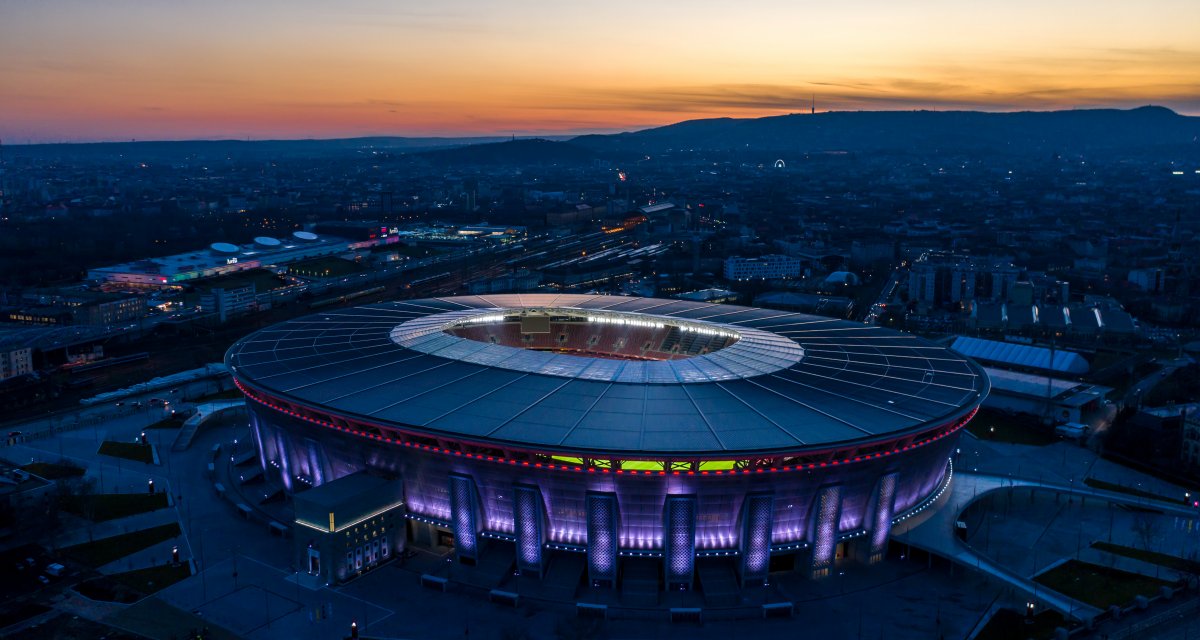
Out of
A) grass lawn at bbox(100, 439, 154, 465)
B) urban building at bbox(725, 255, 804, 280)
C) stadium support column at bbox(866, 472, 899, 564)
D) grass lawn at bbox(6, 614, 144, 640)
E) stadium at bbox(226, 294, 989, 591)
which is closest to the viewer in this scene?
grass lawn at bbox(6, 614, 144, 640)

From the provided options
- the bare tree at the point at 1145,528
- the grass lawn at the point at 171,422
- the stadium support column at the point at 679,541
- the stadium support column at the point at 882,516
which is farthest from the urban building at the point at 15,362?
the bare tree at the point at 1145,528

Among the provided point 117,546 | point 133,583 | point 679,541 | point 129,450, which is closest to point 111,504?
point 117,546

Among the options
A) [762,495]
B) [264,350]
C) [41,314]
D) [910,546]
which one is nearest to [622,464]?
[762,495]

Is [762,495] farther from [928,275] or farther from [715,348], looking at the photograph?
[928,275]

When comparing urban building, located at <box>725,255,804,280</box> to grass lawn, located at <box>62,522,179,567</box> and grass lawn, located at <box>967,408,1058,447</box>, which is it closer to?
grass lawn, located at <box>967,408,1058,447</box>

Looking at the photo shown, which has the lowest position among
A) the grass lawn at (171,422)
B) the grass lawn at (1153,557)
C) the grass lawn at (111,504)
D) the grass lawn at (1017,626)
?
the grass lawn at (1153,557)

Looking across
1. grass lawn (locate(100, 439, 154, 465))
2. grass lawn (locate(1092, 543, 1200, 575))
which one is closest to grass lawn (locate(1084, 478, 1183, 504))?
grass lawn (locate(1092, 543, 1200, 575))

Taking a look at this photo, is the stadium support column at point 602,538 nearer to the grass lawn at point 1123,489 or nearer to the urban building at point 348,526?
the urban building at point 348,526
